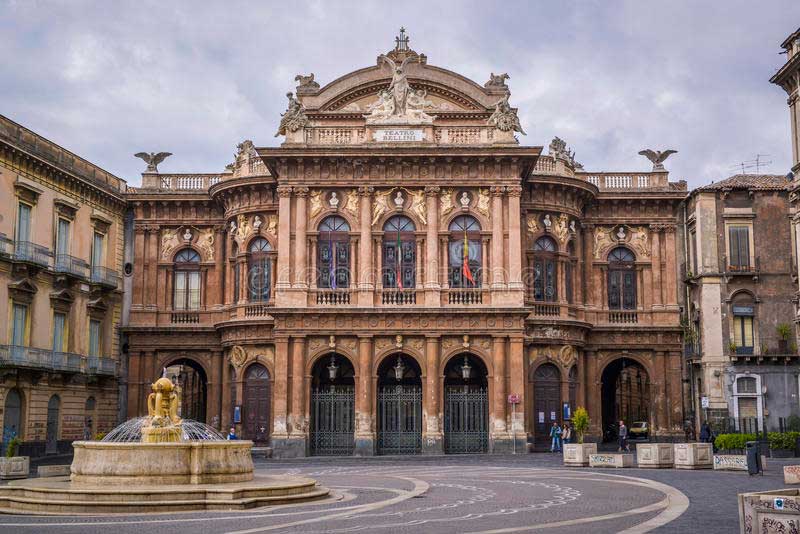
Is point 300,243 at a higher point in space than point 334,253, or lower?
higher

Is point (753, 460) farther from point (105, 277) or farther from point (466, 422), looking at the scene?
point (105, 277)

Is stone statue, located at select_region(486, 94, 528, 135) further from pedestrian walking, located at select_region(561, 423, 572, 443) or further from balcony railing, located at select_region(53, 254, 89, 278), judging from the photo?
balcony railing, located at select_region(53, 254, 89, 278)

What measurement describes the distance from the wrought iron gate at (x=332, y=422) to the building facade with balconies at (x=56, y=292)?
988cm

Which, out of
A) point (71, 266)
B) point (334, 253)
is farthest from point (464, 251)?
point (71, 266)

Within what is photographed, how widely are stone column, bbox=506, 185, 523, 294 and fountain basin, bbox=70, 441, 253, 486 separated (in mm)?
21044

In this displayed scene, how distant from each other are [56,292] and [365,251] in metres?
12.3

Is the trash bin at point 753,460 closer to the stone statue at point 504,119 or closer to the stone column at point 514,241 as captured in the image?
the stone column at point 514,241

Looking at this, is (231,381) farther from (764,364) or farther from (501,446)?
(764,364)

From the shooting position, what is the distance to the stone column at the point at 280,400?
129 feet

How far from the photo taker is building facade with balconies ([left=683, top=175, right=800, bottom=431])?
43281 millimetres

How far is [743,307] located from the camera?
44.3 m

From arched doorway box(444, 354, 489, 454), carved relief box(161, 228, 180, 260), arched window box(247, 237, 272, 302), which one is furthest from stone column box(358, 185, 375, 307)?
carved relief box(161, 228, 180, 260)

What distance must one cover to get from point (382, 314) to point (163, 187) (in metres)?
13.2

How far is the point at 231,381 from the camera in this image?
43594mm
